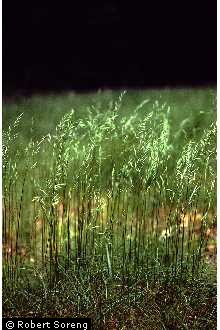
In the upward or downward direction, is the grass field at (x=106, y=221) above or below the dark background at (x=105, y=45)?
below

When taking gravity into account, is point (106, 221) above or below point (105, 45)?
below

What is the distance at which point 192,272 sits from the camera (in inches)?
126

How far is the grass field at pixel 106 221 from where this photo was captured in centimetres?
316

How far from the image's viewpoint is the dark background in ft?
11.9

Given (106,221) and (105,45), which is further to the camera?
(105,45)

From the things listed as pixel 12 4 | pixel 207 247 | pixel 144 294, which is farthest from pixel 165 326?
pixel 12 4

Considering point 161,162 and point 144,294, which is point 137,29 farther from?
point 144,294

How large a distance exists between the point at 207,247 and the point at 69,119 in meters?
0.86

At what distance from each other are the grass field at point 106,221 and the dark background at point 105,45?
389 mm

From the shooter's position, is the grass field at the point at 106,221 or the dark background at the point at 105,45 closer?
the grass field at the point at 106,221

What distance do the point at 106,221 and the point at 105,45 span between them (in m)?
1.20

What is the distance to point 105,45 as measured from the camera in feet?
13.2

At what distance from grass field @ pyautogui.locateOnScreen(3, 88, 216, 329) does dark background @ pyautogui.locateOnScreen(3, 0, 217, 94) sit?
0.39 metres

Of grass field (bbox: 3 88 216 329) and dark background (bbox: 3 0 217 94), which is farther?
dark background (bbox: 3 0 217 94)
